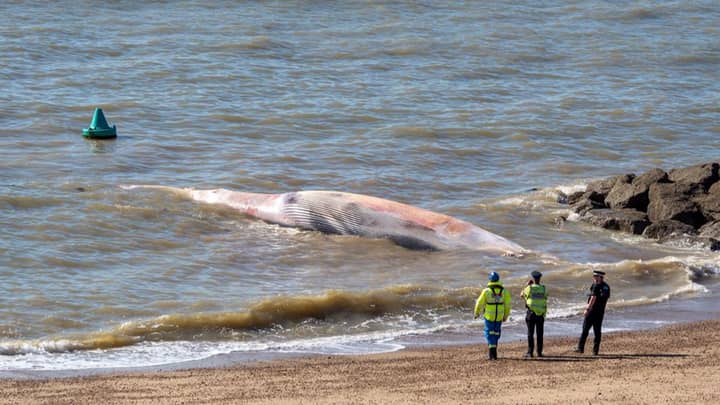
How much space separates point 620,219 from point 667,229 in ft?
3.61

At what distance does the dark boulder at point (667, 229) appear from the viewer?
1013 inches

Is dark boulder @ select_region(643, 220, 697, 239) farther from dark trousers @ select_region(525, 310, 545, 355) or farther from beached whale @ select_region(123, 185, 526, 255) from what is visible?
dark trousers @ select_region(525, 310, 545, 355)

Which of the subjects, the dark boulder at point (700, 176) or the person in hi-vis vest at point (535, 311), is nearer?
the person in hi-vis vest at point (535, 311)

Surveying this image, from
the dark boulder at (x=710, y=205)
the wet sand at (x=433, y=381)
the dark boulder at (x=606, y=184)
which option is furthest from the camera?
the dark boulder at (x=606, y=184)

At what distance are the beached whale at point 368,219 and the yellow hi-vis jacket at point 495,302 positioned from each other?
6.53 metres

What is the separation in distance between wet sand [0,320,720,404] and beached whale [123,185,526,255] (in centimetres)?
624

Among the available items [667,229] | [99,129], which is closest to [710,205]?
[667,229]

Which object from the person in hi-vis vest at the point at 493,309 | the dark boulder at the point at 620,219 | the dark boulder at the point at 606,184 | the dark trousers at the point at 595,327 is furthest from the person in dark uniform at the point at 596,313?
the dark boulder at the point at 606,184

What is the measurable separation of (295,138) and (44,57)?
11.6 meters

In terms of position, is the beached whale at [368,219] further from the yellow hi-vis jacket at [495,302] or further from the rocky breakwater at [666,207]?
the yellow hi-vis jacket at [495,302]

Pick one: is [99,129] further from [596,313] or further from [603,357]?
[603,357]

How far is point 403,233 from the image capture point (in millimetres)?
24766

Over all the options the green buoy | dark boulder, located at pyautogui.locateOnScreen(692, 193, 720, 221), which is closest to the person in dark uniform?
dark boulder, located at pyautogui.locateOnScreen(692, 193, 720, 221)

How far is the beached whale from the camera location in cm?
2456
